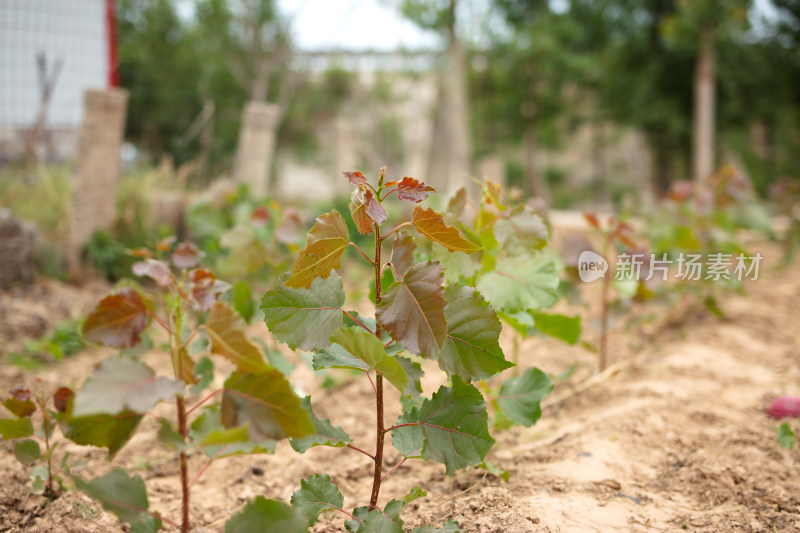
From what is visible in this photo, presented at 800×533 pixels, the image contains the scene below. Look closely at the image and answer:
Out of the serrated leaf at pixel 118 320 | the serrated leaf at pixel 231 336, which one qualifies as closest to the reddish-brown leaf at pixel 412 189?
the serrated leaf at pixel 231 336

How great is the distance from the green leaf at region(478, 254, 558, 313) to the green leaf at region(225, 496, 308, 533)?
23.0 inches

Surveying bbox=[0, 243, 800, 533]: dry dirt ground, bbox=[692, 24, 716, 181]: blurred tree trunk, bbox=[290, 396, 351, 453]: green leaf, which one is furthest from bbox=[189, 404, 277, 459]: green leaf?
bbox=[692, 24, 716, 181]: blurred tree trunk

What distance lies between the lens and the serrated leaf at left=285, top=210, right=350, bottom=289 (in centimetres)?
84

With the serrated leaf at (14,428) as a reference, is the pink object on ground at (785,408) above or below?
below

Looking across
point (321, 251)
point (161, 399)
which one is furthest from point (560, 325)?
point (161, 399)

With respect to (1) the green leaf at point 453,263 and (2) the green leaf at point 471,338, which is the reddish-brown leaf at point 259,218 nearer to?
(1) the green leaf at point 453,263

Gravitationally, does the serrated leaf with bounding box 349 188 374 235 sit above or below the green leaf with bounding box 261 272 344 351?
above

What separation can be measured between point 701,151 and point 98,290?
8742 mm

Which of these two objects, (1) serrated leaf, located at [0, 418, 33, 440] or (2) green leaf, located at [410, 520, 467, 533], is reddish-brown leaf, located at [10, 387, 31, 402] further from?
(2) green leaf, located at [410, 520, 467, 533]

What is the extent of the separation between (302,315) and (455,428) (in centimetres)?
34

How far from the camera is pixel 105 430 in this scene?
784mm

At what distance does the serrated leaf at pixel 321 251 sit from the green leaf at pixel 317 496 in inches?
14.7

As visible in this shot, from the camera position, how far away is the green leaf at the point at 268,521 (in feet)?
2.50

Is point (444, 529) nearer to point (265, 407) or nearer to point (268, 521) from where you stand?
point (268, 521)
